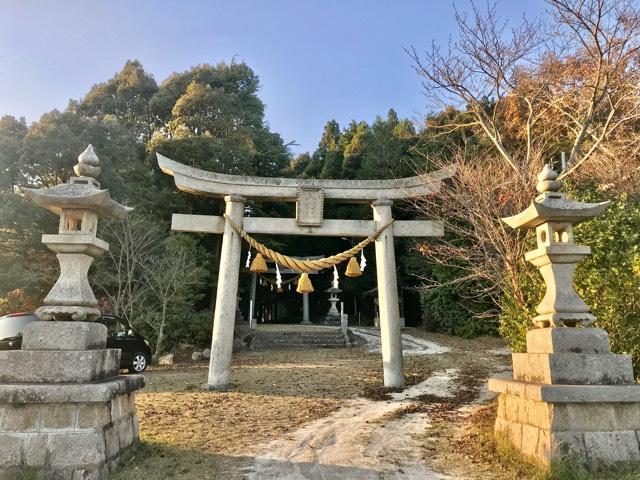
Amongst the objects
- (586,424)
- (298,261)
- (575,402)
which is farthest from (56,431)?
(298,261)

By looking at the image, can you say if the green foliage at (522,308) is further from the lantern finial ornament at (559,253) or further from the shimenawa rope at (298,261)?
the shimenawa rope at (298,261)

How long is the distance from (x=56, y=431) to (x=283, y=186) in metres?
6.49

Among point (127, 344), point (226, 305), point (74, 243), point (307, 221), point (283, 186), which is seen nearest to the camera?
point (74, 243)

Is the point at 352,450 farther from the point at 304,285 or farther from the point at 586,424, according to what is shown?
the point at 304,285

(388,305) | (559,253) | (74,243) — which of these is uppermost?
(74,243)

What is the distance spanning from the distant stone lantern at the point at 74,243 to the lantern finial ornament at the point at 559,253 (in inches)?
188

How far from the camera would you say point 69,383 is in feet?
13.4

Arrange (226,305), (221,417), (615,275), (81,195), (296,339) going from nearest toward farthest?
(81,195) → (615,275) → (221,417) → (226,305) → (296,339)

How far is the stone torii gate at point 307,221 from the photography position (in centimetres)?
912

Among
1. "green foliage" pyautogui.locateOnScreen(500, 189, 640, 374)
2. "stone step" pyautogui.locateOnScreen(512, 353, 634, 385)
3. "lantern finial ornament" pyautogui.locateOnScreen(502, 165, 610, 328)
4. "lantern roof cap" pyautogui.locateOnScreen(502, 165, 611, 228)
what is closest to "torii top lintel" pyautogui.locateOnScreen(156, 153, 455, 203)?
"green foliage" pyautogui.locateOnScreen(500, 189, 640, 374)

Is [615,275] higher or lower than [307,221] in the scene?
lower

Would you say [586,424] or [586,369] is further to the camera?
[586,369]

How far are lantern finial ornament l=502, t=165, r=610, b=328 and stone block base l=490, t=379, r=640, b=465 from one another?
2.64ft

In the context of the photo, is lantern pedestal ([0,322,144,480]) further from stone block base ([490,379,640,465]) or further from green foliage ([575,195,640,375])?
green foliage ([575,195,640,375])
